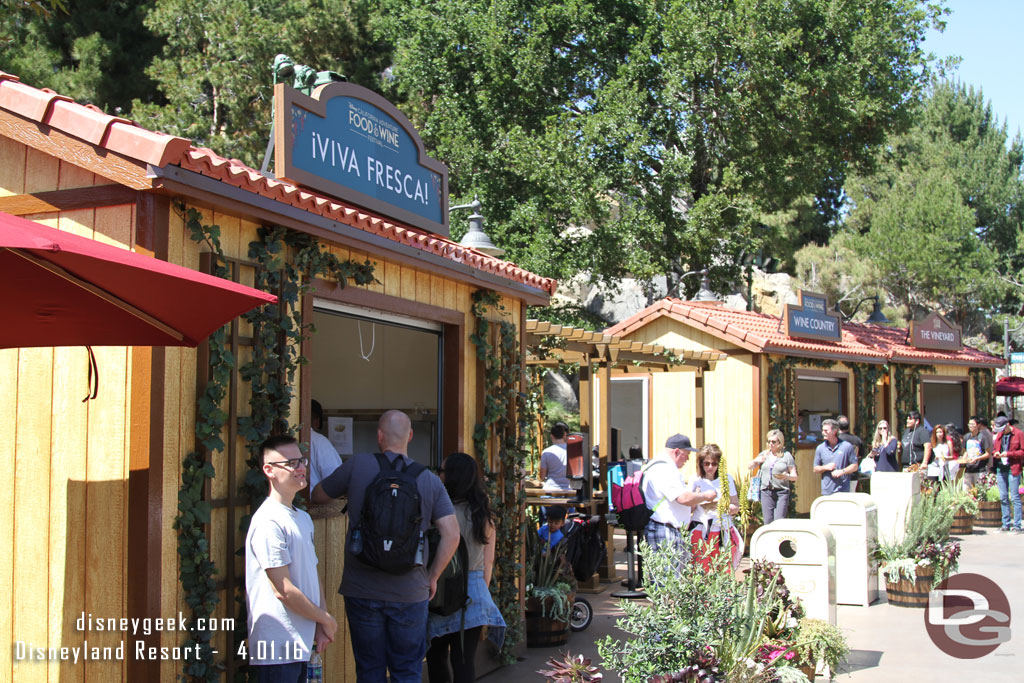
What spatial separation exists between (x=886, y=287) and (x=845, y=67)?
16319mm

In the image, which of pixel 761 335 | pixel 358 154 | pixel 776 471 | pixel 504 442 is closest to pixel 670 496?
pixel 504 442

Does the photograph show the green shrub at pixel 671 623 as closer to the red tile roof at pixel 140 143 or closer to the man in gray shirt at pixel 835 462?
the red tile roof at pixel 140 143

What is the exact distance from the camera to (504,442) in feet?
23.4

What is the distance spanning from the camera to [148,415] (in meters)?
3.88

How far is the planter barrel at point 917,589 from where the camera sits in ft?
28.3

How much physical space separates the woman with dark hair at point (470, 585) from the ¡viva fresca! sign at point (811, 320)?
1060cm

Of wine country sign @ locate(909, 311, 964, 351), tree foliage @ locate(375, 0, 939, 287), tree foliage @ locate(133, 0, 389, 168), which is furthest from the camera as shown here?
tree foliage @ locate(133, 0, 389, 168)

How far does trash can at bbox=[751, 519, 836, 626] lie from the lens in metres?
6.74

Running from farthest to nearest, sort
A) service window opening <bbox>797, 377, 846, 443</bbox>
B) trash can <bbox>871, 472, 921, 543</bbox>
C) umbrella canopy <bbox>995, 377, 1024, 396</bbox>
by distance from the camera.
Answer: umbrella canopy <bbox>995, 377, 1024, 396</bbox> → service window opening <bbox>797, 377, 846, 443</bbox> → trash can <bbox>871, 472, 921, 543</bbox>

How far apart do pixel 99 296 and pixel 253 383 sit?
115 cm

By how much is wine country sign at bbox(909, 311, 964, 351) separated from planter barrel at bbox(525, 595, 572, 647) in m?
14.2

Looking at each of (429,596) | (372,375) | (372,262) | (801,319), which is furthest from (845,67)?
(429,596)

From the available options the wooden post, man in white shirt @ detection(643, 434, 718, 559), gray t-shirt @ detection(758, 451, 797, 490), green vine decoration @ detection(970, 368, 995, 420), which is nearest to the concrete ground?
the wooden post

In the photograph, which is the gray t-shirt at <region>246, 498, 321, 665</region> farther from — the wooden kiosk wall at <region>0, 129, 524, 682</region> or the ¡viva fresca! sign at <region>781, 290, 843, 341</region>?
the ¡viva fresca! sign at <region>781, 290, 843, 341</region>
